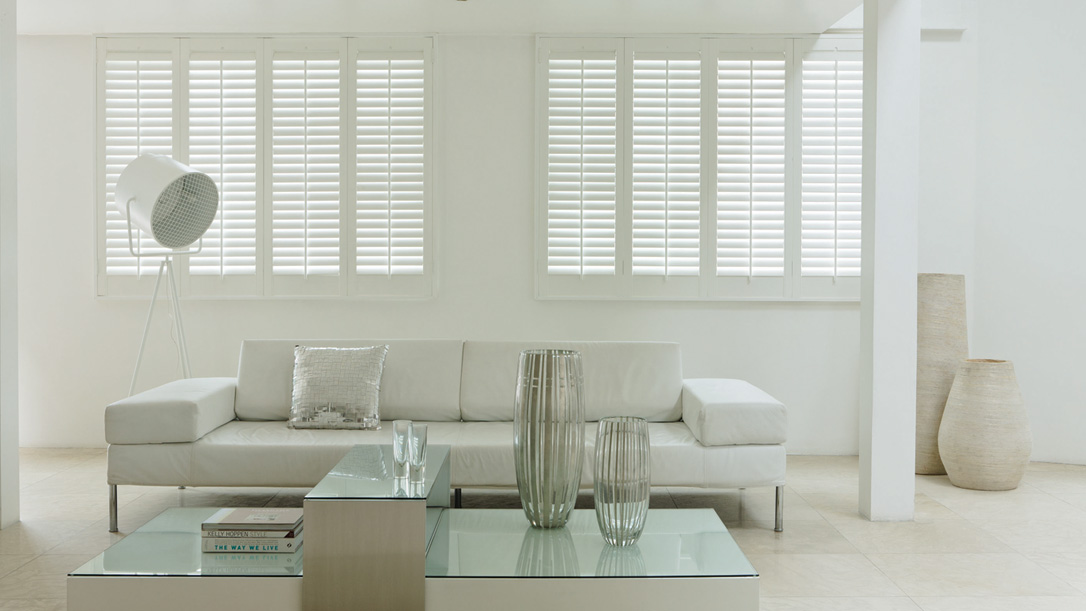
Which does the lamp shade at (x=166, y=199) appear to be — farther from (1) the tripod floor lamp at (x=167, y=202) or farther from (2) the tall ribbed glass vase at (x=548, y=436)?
(2) the tall ribbed glass vase at (x=548, y=436)

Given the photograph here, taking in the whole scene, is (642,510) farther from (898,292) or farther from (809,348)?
(809,348)

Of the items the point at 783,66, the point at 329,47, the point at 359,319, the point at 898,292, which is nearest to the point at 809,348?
the point at 898,292

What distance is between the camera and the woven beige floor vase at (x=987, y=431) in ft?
13.9

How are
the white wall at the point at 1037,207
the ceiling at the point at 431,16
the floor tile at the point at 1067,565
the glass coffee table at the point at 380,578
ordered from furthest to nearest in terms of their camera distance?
the white wall at the point at 1037,207
the ceiling at the point at 431,16
the floor tile at the point at 1067,565
the glass coffee table at the point at 380,578

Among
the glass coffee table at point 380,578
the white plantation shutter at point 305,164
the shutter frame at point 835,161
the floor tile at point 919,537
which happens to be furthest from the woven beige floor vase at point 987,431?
the white plantation shutter at point 305,164

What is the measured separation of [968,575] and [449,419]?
7.57 feet

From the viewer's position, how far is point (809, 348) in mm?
5074

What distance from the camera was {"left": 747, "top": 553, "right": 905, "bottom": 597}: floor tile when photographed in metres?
2.86

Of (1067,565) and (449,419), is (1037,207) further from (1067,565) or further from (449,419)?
(449,419)

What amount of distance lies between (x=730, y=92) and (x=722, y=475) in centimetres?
256

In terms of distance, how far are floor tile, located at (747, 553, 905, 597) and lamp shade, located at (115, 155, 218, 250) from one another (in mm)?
3259

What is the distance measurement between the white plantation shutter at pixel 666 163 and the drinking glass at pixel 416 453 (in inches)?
107

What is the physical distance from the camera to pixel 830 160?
5016 mm

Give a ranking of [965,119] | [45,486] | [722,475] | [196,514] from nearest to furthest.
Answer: [196,514], [722,475], [45,486], [965,119]
